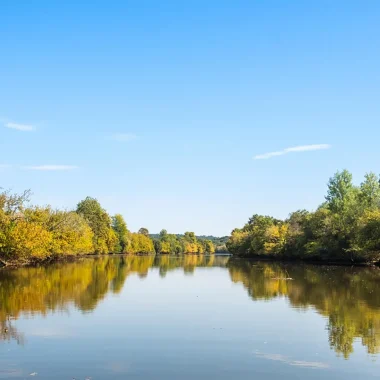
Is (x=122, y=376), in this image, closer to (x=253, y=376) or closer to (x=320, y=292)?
(x=253, y=376)

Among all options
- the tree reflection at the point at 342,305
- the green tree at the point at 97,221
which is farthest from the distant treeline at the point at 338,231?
the green tree at the point at 97,221

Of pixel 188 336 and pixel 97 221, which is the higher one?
pixel 97 221

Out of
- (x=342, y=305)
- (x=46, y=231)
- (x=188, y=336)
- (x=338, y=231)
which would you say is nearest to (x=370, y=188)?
(x=338, y=231)

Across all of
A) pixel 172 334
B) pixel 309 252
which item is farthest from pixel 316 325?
pixel 309 252

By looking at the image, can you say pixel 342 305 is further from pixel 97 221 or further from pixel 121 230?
pixel 121 230

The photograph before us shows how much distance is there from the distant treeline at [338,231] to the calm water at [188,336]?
37.0 m

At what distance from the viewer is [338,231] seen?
2830 inches

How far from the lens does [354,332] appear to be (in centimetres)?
1714

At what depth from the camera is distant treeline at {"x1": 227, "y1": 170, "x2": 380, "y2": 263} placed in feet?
207

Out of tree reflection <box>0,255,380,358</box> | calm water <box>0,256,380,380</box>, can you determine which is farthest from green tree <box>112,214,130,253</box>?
calm water <box>0,256,380,380</box>

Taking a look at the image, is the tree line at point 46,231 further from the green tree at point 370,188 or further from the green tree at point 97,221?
the green tree at point 370,188

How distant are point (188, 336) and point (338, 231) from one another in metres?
59.8

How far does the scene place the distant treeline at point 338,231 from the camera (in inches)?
2488

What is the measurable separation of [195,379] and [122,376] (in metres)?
1.85
